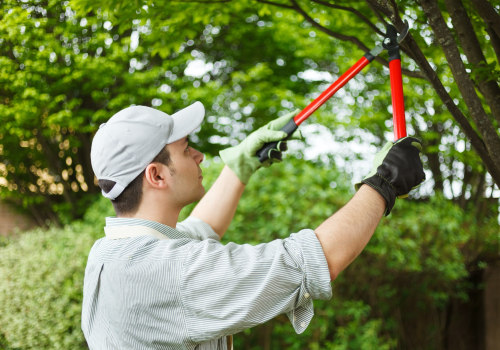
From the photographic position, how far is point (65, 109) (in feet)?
25.3

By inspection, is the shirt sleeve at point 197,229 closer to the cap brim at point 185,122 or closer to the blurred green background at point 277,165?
the cap brim at point 185,122

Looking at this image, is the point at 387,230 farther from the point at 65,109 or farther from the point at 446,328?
the point at 65,109

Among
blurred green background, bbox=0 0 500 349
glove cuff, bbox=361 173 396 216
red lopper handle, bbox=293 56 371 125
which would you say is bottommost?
blurred green background, bbox=0 0 500 349

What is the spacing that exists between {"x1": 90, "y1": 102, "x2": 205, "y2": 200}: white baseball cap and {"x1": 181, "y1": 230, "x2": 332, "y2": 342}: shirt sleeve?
1.42ft

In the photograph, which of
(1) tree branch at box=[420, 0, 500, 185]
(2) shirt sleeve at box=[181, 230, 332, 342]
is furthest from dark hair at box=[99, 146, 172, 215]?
→ (1) tree branch at box=[420, 0, 500, 185]

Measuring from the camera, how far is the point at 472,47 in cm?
243

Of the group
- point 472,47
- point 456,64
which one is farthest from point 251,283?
point 472,47

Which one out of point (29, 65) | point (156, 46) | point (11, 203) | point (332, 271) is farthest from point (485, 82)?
point (11, 203)

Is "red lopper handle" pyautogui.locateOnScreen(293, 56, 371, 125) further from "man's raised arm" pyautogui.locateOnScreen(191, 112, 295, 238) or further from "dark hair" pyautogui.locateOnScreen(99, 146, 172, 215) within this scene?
"dark hair" pyautogui.locateOnScreen(99, 146, 172, 215)

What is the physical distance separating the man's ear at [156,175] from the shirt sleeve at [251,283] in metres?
0.37

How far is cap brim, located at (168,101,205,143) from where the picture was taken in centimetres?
195

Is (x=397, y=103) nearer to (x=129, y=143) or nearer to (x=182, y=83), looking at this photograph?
(x=129, y=143)

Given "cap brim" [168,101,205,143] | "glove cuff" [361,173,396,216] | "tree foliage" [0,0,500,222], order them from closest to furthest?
"glove cuff" [361,173,396,216] < "cap brim" [168,101,205,143] < "tree foliage" [0,0,500,222]

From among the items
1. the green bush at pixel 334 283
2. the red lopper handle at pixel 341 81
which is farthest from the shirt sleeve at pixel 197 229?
the green bush at pixel 334 283
